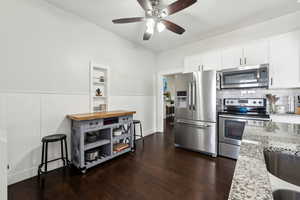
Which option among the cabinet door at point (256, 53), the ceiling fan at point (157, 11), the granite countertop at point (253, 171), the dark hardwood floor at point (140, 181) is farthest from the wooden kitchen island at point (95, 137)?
the cabinet door at point (256, 53)

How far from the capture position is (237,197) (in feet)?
1.33

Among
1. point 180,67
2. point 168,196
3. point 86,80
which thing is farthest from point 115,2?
point 168,196

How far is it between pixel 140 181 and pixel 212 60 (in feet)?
9.27

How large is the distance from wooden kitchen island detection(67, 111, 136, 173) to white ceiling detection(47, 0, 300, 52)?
1893 millimetres

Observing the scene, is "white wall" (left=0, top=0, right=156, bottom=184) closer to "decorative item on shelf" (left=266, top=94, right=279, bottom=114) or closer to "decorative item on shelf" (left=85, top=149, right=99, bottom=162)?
"decorative item on shelf" (left=85, top=149, right=99, bottom=162)

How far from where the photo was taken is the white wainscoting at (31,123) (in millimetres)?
1790

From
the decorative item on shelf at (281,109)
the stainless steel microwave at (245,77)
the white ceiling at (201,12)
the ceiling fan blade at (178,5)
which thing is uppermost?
the white ceiling at (201,12)

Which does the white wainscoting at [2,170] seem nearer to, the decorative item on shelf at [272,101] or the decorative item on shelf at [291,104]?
the decorative item on shelf at [272,101]

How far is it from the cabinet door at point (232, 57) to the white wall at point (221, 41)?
45 centimetres

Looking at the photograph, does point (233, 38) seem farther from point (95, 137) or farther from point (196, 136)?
point (95, 137)

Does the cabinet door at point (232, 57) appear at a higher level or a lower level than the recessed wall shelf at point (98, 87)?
higher

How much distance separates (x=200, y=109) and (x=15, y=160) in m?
3.19

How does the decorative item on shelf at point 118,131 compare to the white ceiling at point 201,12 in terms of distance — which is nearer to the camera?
the white ceiling at point 201,12

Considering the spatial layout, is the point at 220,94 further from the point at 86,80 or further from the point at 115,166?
the point at 86,80
